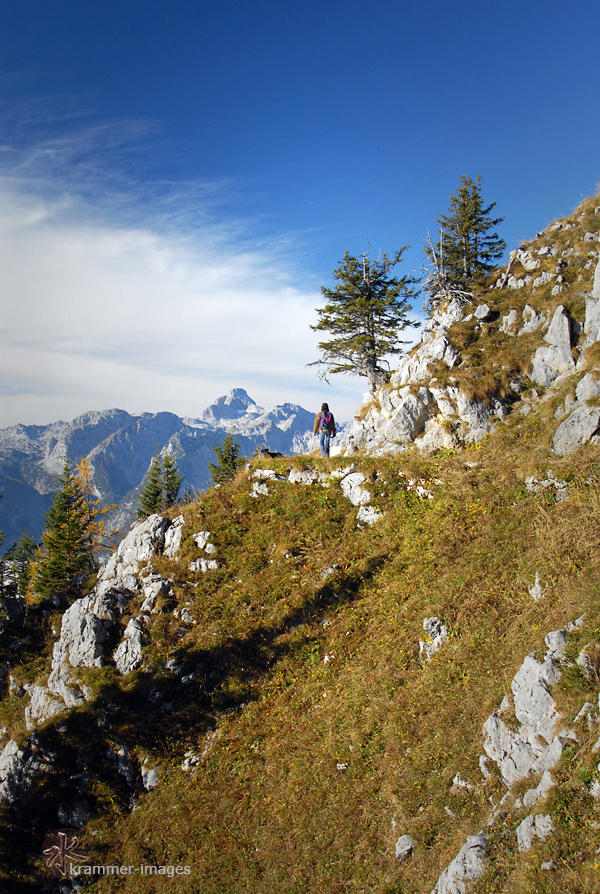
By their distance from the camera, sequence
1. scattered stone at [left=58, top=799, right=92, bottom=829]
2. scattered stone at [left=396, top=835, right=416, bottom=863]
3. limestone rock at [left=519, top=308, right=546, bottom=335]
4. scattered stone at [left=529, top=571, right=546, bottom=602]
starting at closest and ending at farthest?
scattered stone at [left=396, top=835, right=416, bottom=863]
scattered stone at [left=529, top=571, right=546, bottom=602]
scattered stone at [left=58, top=799, right=92, bottom=829]
limestone rock at [left=519, top=308, right=546, bottom=335]

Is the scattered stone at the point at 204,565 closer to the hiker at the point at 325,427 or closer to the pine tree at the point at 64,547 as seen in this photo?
the hiker at the point at 325,427

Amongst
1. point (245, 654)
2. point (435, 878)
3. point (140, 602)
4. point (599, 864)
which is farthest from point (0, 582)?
point (599, 864)

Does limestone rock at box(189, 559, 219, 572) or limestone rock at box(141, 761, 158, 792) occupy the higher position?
limestone rock at box(189, 559, 219, 572)

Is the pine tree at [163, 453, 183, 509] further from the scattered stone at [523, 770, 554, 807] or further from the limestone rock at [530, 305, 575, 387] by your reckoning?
the scattered stone at [523, 770, 554, 807]

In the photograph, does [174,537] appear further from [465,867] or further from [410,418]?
[465,867]

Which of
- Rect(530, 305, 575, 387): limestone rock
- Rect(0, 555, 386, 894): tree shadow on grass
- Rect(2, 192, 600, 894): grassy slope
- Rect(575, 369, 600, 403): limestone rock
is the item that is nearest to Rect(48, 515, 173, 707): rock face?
Rect(2, 192, 600, 894): grassy slope

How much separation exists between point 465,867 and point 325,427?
1712 cm

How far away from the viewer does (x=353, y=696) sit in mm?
11062

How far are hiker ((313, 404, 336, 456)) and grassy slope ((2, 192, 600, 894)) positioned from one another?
448 centimetres

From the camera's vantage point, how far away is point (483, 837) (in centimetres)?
665

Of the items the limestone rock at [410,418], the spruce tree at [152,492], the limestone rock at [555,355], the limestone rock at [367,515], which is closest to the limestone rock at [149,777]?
the limestone rock at [367,515]

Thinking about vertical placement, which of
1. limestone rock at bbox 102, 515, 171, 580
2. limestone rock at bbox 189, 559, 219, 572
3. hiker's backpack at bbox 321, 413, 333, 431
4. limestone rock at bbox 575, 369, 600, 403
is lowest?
limestone rock at bbox 189, 559, 219, 572

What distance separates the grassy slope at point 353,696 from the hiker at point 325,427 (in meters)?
4.48

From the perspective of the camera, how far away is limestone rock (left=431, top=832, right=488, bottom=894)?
6254 millimetres
